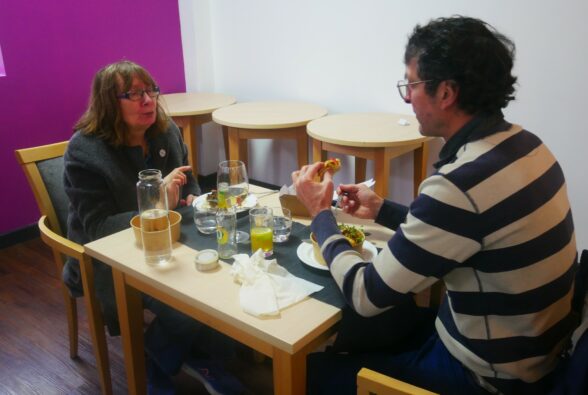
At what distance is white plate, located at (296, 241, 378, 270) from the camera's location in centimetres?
120

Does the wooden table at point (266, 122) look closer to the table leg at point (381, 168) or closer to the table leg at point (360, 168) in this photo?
the table leg at point (360, 168)

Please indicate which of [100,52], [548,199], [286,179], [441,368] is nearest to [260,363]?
[441,368]

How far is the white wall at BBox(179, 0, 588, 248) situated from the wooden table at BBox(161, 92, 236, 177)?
385mm

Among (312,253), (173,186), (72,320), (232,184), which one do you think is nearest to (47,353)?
(72,320)

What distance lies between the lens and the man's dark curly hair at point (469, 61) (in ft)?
3.34

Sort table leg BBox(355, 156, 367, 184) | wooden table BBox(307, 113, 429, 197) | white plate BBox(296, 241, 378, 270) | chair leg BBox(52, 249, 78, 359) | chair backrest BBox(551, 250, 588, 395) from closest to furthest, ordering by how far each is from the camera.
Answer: chair backrest BBox(551, 250, 588, 395) < white plate BBox(296, 241, 378, 270) < chair leg BBox(52, 249, 78, 359) < wooden table BBox(307, 113, 429, 197) < table leg BBox(355, 156, 367, 184)

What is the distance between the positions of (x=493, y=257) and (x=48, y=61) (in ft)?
9.08

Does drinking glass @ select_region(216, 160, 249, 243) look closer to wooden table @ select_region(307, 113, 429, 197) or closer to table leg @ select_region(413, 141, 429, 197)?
wooden table @ select_region(307, 113, 429, 197)

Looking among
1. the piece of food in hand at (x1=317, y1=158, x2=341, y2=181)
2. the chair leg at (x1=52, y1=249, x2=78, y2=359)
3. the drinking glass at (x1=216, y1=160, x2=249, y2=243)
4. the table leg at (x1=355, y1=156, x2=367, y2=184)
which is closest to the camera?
the piece of food in hand at (x1=317, y1=158, x2=341, y2=181)

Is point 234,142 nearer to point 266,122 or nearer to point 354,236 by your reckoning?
point 266,122

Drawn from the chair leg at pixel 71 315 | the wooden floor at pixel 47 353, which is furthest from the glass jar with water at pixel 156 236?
the wooden floor at pixel 47 353

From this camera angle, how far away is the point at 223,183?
5.01 ft

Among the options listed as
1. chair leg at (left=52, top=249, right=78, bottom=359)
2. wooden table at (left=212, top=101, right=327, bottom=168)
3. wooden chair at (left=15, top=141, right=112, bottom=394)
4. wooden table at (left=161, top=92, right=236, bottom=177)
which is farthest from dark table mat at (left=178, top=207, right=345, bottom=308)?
wooden table at (left=161, top=92, right=236, bottom=177)

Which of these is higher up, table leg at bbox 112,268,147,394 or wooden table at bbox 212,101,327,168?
wooden table at bbox 212,101,327,168
